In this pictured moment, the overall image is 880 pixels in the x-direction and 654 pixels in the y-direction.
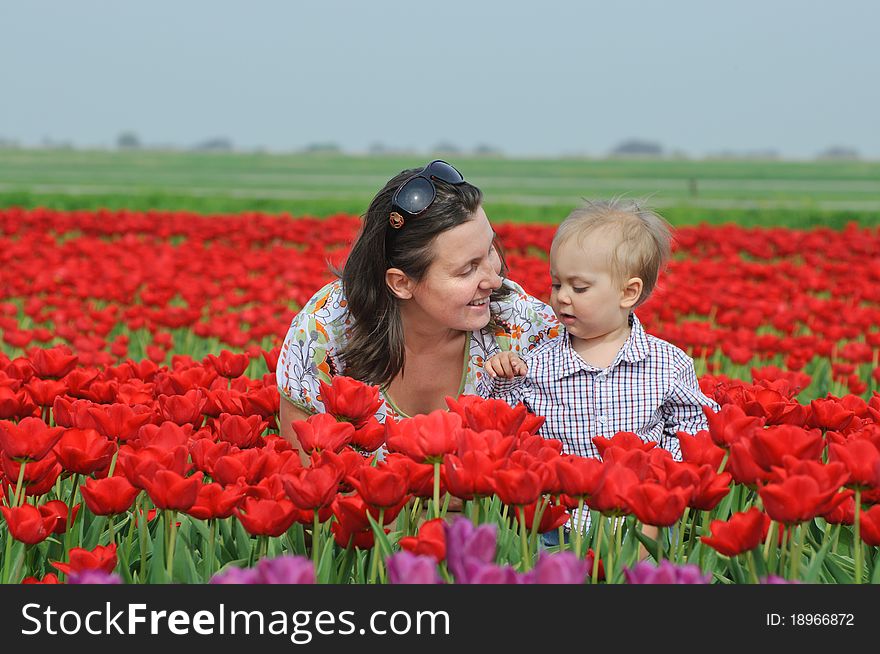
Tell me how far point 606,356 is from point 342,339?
0.87 m

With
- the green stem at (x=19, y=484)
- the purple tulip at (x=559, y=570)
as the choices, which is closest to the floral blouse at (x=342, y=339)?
the green stem at (x=19, y=484)

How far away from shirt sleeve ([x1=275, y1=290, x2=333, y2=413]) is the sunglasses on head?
47 cm

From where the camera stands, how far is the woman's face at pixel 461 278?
3.51 m

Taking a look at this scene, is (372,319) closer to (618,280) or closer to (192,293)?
(618,280)

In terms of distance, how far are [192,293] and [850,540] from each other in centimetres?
477

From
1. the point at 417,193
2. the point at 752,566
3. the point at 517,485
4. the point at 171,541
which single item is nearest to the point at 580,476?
the point at 517,485

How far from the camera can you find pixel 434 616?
1.81m

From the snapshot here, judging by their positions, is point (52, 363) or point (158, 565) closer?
point (158, 565)

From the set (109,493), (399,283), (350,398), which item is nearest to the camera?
(109,493)

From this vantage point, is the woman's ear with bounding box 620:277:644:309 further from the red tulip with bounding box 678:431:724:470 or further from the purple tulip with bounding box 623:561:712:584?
the purple tulip with bounding box 623:561:712:584

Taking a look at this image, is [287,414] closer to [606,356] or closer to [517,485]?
[606,356]

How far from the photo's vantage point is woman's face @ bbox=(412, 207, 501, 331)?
3508 mm

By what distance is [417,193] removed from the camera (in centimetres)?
352

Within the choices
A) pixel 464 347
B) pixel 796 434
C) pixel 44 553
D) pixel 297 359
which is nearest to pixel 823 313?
pixel 464 347
